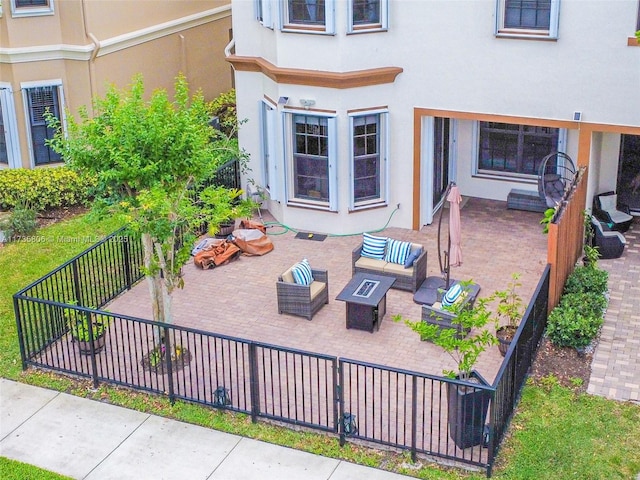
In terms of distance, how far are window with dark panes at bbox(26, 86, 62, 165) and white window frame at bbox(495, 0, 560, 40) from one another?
10.7 m

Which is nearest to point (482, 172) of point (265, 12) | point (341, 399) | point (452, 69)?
point (452, 69)

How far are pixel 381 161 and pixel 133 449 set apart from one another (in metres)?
8.70

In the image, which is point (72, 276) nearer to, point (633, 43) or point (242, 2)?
point (242, 2)

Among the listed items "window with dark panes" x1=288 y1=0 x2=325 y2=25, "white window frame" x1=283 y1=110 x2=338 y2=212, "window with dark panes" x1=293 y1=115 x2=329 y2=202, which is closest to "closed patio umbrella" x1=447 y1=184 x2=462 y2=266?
"white window frame" x1=283 y1=110 x2=338 y2=212

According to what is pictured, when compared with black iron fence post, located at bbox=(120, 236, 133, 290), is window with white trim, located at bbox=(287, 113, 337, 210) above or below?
above

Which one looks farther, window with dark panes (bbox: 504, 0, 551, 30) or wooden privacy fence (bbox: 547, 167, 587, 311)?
window with dark panes (bbox: 504, 0, 551, 30)

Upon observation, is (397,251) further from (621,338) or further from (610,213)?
(610,213)

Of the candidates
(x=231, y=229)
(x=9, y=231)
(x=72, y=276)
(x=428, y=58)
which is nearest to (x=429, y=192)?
(x=428, y=58)

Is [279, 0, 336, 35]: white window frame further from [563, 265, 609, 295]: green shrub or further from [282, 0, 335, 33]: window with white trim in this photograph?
[563, 265, 609, 295]: green shrub

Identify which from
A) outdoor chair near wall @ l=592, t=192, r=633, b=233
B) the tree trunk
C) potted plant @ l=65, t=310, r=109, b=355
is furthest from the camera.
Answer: outdoor chair near wall @ l=592, t=192, r=633, b=233

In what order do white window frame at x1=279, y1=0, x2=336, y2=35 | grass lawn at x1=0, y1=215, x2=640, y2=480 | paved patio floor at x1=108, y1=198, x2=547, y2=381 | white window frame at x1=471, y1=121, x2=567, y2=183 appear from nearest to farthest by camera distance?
1. grass lawn at x1=0, y1=215, x2=640, y2=480
2. paved patio floor at x1=108, y1=198, x2=547, y2=381
3. white window frame at x1=279, y1=0, x2=336, y2=35
4. white window frame at x1=471, y1=121, x2=567, y2=183

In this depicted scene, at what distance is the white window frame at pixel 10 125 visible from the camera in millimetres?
21359

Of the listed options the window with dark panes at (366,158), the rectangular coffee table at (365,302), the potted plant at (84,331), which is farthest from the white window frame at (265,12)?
the potted plant at (84,331)

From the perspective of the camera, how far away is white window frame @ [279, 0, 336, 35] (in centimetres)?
1745
